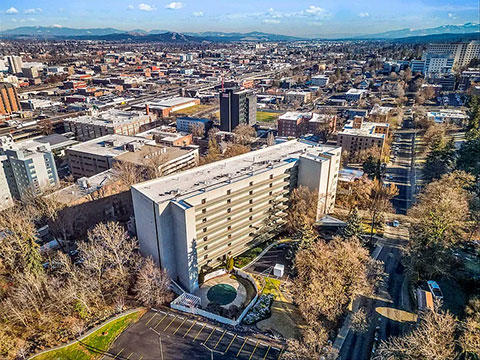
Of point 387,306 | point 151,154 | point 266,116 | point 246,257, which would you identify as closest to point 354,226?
point 387,306

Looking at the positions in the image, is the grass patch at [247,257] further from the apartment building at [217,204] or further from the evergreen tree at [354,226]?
the evergreen tree at [354,226]

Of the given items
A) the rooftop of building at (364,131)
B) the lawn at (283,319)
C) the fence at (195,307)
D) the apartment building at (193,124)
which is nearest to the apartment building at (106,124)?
the apartment building at (193,124)

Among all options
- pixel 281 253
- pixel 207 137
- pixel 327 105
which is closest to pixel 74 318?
pixel 281 253

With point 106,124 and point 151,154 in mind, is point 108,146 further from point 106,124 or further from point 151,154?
point 106,124

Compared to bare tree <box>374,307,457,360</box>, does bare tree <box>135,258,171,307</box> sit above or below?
below

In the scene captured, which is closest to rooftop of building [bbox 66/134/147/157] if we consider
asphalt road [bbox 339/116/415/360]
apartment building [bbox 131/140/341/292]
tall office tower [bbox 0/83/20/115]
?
apartment building [bbox 131/140/341/292]

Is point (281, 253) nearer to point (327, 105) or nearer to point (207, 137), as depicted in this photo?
point (207, 137)

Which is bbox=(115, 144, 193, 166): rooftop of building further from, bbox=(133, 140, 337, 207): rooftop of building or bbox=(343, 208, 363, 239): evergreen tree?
bbox=(343, 208, 363, 239): evergreen tree
